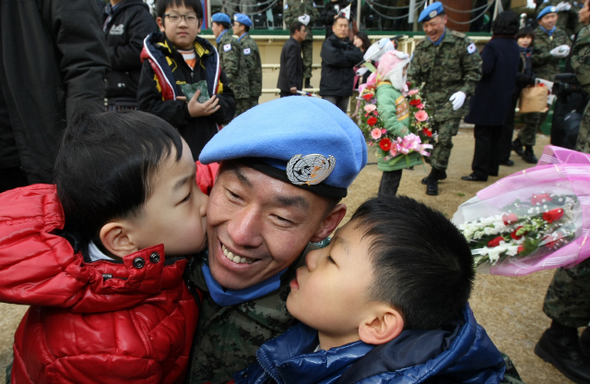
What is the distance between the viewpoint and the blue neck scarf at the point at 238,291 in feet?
4.60

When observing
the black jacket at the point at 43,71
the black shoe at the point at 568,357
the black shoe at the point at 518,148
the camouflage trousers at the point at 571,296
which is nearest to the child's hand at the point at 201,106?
the black jacket at the point at 43,71

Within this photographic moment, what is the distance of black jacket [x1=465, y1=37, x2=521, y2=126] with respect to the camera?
253 inches

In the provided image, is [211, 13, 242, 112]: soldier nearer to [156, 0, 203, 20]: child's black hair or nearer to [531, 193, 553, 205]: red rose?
[156, 0, 203, 20]: child's black hair

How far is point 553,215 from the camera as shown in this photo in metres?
2.06

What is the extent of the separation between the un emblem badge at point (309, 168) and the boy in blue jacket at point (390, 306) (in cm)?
20

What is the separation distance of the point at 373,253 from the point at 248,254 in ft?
1.25

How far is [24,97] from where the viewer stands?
2432 mm

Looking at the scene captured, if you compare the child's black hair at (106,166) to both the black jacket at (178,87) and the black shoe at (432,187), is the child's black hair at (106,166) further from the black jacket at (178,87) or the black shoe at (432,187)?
the black shoe at (432,187)

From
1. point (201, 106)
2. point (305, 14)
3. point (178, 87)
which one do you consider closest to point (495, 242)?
point (201, 106)

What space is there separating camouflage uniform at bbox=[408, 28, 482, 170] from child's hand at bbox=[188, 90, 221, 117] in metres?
3.78

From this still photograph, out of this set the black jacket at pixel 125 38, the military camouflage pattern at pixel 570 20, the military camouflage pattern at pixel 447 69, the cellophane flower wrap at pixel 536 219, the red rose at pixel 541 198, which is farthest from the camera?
the military camouflage pattern at pixel 570 20

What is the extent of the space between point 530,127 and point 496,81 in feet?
6.32

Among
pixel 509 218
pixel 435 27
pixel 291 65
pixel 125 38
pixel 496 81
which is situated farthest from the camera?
pixel 291 65

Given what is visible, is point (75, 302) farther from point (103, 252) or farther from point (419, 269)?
point (419, 269)
